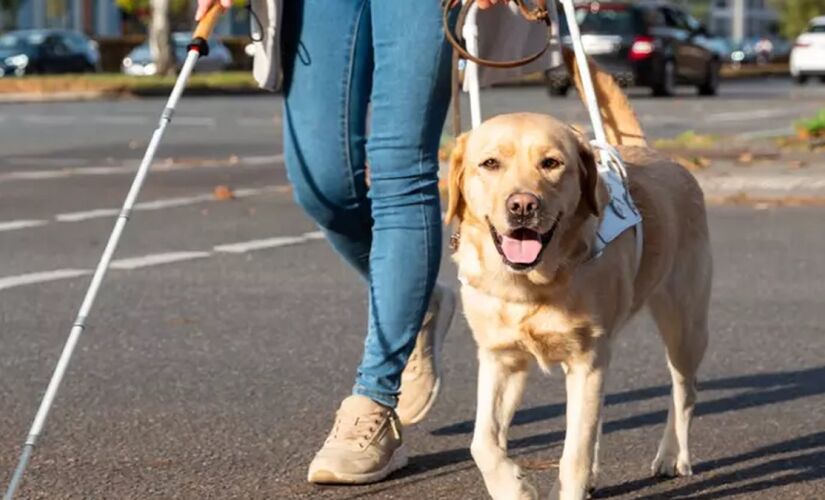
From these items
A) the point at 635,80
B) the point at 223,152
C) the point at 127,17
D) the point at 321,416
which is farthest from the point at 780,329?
the point at 127,17

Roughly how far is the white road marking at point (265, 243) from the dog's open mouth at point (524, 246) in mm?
6262

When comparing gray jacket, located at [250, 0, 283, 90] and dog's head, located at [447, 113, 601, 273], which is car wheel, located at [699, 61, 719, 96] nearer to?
gray jacket, located at [250, 0, 283, 90]

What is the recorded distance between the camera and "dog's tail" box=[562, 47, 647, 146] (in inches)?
214

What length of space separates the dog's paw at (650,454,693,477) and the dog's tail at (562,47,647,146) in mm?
982

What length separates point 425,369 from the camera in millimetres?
5336

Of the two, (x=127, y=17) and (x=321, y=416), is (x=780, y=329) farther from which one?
(x=127, y=17)

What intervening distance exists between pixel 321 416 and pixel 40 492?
1244 mm

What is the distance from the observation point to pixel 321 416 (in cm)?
579

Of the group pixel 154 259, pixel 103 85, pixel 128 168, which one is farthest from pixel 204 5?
pixel 103 85

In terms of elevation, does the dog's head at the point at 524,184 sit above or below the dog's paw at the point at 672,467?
above

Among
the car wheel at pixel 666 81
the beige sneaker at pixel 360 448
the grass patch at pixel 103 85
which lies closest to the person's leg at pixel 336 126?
the beige sneaker at pixel 360 448

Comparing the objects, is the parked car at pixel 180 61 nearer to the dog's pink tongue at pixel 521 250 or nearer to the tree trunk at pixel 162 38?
the tree trunk at pixel 162 38

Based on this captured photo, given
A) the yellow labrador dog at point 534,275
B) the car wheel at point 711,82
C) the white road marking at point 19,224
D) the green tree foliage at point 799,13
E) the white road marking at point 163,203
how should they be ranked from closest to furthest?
1. the yellow labrador dog at point 534,275
2. the white road marking at point 19,224
3. the white road marking at point 163,203
4. the car wheel at point 711,82
5. the green tree foliage at point 799,13

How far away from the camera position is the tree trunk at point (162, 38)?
145ft
